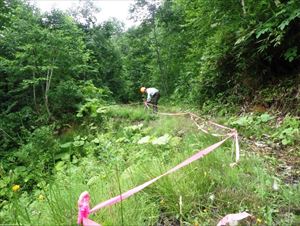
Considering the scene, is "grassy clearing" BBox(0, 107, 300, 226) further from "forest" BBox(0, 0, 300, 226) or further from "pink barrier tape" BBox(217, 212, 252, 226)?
"pink barrier tape" BBox(217, 212, 252, 226)

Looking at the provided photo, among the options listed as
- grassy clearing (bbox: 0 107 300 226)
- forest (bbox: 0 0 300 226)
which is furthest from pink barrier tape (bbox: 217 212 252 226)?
grassy clearing (bbox: 0 107 300 226)

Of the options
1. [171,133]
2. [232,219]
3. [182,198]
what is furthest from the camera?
[171,133]

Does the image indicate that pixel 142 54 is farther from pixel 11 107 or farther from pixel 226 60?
pixel 226 60

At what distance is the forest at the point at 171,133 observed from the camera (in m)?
2.16

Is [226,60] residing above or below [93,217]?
above

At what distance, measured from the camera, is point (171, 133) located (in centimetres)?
554

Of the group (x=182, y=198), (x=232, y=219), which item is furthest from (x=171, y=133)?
(x=232, y=219)

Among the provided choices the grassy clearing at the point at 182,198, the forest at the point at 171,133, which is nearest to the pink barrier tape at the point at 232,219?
the forest at the point at 171,133

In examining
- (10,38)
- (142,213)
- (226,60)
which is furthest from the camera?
(10,38)

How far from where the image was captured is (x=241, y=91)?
263 inches

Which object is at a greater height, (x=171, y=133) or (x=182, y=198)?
(x=182, y=198)

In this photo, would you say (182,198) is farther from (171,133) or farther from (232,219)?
(171,133)

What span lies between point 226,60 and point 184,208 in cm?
578

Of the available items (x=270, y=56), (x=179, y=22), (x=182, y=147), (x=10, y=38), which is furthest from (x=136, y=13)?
(x=182, y=147)
